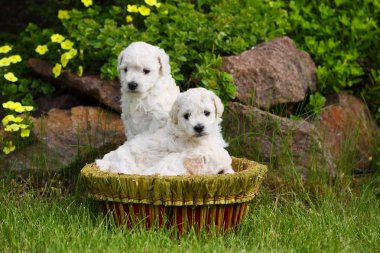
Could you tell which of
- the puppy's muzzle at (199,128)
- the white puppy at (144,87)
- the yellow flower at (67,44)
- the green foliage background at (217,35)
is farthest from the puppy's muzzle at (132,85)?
the yellow flower at (67,44)

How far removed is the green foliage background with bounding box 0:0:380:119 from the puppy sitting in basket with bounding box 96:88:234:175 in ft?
4.66

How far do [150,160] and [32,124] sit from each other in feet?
5.59

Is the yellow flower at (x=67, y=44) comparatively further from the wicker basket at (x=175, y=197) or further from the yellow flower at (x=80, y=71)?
the wicker basket at (x=175, y=197)

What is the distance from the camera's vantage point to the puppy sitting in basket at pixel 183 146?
5152mm

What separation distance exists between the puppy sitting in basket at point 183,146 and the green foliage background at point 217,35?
142cm

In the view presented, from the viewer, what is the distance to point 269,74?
711cm

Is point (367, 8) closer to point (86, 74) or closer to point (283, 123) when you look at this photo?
point (283, 123)

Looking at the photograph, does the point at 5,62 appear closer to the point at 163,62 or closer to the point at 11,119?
the point at 11,119

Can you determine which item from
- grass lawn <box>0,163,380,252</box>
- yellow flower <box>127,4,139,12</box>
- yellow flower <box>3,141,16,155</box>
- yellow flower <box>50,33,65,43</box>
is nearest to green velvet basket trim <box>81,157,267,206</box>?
grass lawn <box>0,163,380,252</box>

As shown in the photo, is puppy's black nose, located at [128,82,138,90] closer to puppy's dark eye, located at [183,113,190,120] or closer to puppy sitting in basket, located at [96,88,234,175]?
puppy sitting in basket, located at [96,88,234,175]

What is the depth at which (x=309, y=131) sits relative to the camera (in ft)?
22.1

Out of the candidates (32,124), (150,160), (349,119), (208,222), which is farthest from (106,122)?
(349,119)

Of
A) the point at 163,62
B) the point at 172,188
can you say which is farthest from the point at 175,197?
the point at 163,62

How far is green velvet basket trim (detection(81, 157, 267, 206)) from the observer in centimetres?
491
